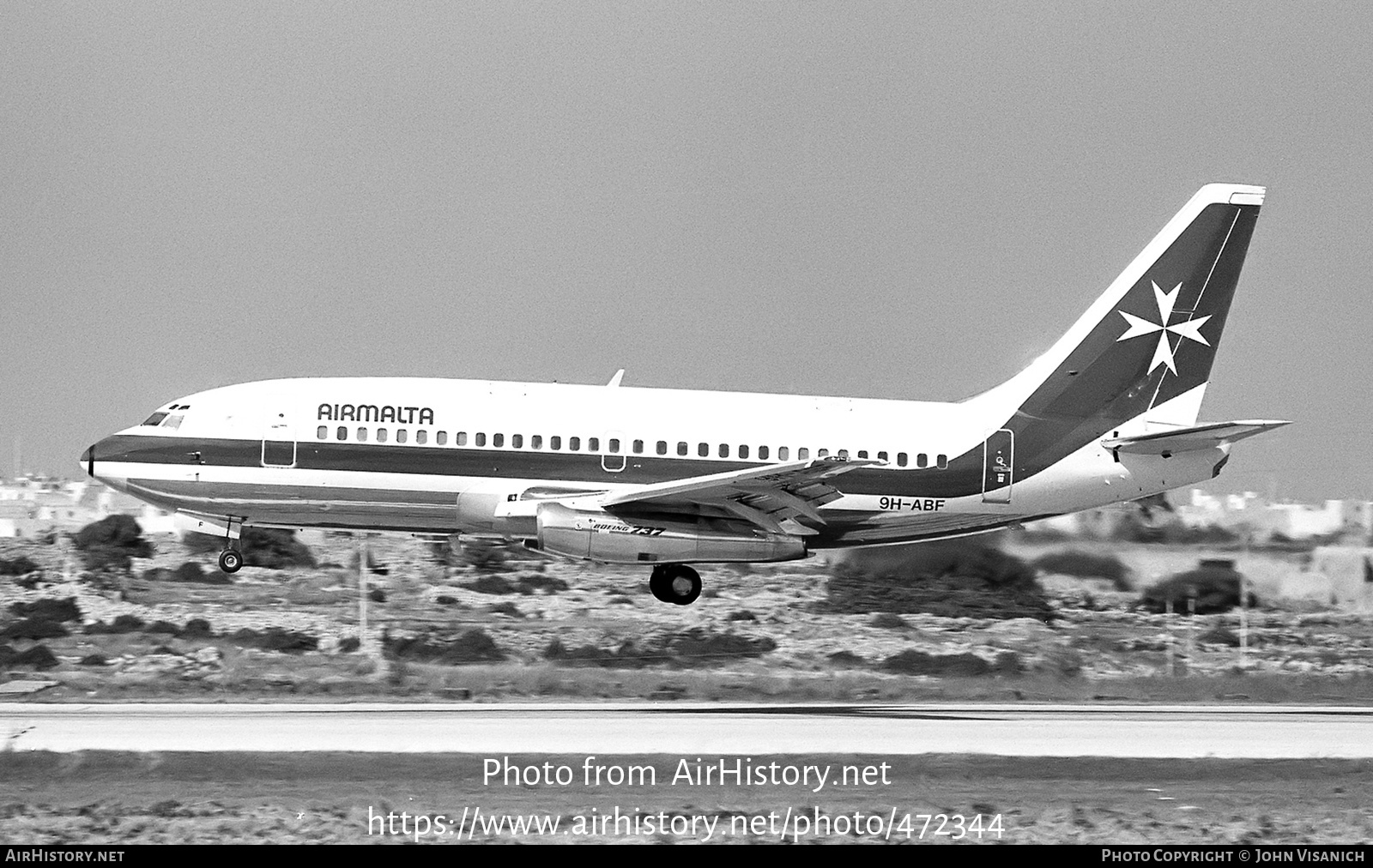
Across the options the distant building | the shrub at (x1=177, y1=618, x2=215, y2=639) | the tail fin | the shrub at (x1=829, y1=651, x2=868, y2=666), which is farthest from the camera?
the distant building

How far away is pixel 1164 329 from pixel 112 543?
4058 centimetres

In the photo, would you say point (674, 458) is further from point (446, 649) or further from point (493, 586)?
point (493, 586)

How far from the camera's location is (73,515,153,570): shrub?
5628 centimetres

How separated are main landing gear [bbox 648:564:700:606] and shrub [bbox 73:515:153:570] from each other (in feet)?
91.4

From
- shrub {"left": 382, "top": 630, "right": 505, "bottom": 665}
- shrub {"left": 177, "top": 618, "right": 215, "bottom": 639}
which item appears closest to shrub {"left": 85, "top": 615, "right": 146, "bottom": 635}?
shrub {"left": 177, "top": 618, "right": 215, "bottom": 639}

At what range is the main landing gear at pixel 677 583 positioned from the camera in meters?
33.7

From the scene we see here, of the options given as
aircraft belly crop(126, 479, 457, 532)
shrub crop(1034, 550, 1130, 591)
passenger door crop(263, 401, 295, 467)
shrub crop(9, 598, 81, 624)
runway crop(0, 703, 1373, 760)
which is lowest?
runway crop(0, 703, 1373, 760)

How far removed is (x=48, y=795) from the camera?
2136 cm

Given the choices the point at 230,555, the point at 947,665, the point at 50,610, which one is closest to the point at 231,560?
the point at 230,555

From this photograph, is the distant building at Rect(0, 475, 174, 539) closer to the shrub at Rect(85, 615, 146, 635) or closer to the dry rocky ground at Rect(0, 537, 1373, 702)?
the dry rocky ground at Rect(0, 537, 1373, 702)

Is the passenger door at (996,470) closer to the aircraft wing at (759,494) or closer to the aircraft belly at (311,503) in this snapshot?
the aircraft wing at (759,494)

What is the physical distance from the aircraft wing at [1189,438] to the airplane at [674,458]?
0.17 ft

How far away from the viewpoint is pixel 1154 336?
115 feet

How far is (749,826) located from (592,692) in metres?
12.8
